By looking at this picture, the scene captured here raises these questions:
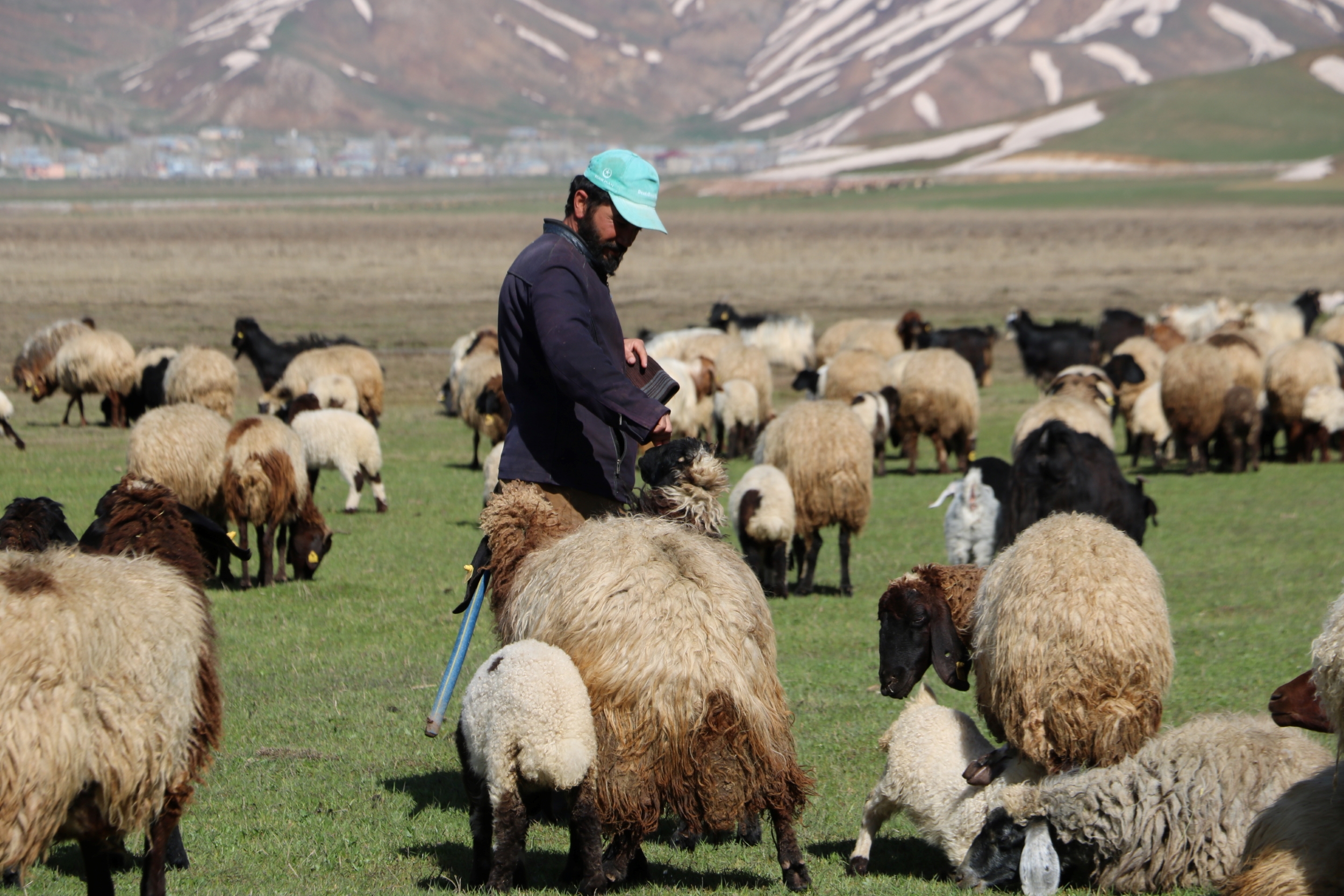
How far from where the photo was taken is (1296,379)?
58.9 feet

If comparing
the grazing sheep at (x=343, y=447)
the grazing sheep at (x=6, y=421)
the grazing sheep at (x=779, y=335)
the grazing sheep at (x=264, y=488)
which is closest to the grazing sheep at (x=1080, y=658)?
the grazing sheep at (x=264, y=488)

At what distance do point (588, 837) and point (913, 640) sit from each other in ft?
6.82

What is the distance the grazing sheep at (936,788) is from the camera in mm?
5594

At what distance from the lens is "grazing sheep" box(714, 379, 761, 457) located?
744 inches

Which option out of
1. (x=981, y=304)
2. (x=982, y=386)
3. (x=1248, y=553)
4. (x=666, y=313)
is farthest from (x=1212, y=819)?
(x=981, y=304)

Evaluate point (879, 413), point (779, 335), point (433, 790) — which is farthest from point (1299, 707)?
point (779, 335)

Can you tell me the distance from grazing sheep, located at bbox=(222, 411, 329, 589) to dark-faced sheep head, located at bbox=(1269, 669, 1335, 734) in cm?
818

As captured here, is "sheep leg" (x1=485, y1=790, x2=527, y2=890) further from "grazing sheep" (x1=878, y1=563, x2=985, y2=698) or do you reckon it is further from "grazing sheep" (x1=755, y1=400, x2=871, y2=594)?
"grazing sheep" (x1=755, y1=400, x2=871, y2=594)

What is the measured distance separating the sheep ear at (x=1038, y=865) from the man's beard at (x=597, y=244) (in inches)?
105

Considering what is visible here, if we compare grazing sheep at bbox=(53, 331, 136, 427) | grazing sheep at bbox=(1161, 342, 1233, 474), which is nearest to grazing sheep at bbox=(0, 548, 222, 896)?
grazing sheep at bbox=(1161, 342, 1233, 474)

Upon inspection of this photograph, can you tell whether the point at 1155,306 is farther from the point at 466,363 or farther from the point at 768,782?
the point at 768,782

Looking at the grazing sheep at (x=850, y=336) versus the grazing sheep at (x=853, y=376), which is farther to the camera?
the grazing sheep at (x=850, y=336)

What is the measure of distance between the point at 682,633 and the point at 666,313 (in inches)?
1295

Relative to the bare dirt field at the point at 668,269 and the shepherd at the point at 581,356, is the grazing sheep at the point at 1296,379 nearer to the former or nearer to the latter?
the bare dirt field at the point at 668,269
